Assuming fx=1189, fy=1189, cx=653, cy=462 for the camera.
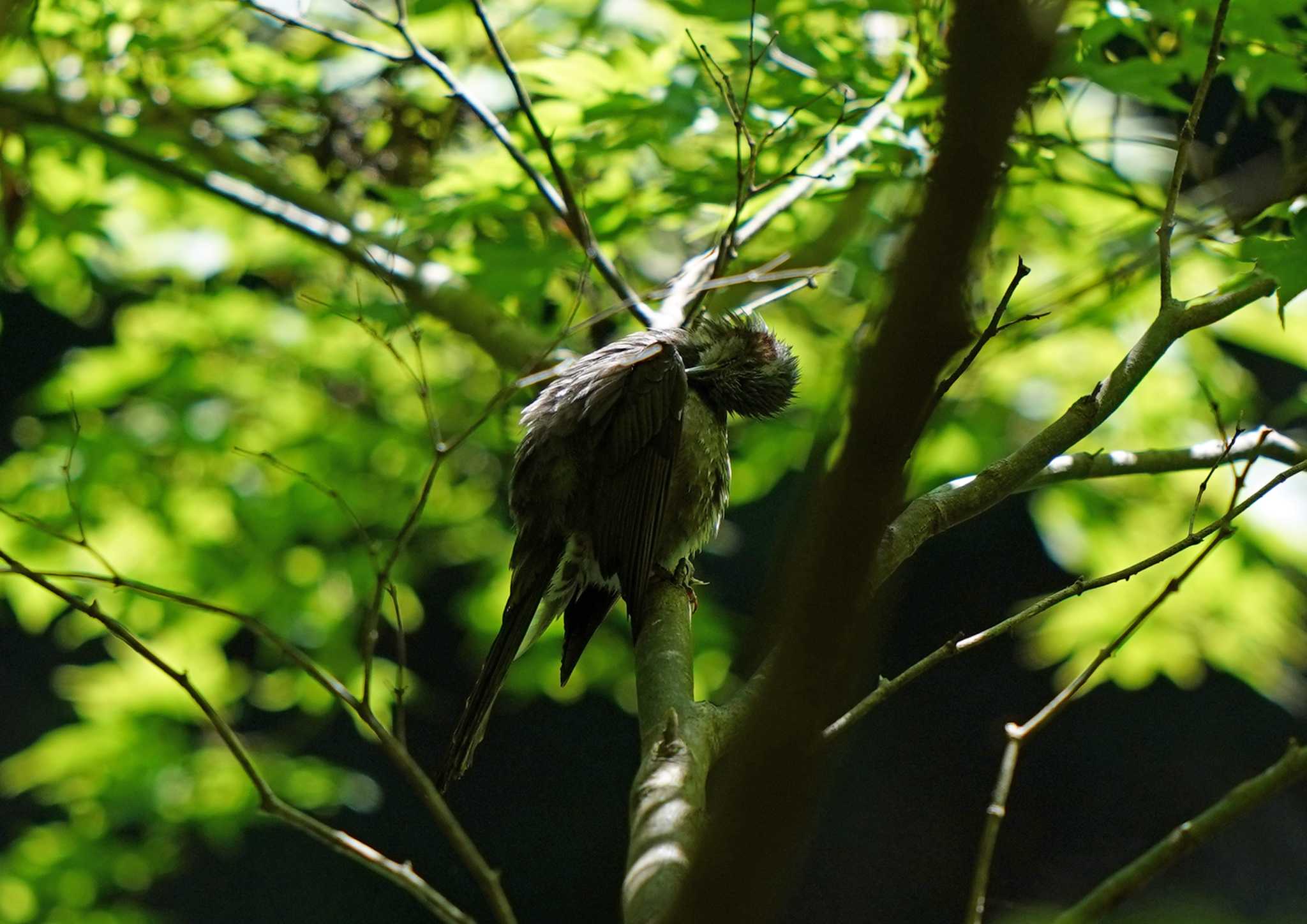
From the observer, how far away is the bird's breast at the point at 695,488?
3.46 m

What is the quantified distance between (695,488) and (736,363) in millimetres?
421

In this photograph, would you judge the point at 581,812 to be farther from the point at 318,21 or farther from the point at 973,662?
the point at 318,21

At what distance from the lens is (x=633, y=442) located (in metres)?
3.37

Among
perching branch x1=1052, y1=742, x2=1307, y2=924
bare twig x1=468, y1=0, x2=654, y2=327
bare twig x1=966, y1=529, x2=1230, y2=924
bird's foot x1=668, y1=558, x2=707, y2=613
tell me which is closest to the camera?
perching branch x1=1052, y1=742, x2=1307, y2=924

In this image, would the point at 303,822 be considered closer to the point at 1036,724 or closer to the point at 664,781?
the point at 664,781

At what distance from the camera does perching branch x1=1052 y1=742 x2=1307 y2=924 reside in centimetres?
144

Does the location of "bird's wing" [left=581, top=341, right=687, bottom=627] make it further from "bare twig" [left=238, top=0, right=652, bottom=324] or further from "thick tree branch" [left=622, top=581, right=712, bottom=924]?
"thick tree branch" [left=622, top=581, right=712, bottom=924]

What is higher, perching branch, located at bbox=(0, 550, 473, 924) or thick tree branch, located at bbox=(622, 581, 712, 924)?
thick tree branch, located at bbox=(622, 581, 712, 924)

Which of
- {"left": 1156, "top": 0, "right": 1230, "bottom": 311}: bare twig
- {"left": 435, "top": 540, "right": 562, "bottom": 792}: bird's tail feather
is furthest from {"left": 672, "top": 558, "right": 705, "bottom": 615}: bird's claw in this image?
{"left": 1156, "top": 0, "right": 1230, "bottom": 311}: bare twig

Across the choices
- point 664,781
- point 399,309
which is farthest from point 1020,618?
point 399,309

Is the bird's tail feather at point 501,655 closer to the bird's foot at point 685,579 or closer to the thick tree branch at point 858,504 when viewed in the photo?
the bird's foot at point 685,579

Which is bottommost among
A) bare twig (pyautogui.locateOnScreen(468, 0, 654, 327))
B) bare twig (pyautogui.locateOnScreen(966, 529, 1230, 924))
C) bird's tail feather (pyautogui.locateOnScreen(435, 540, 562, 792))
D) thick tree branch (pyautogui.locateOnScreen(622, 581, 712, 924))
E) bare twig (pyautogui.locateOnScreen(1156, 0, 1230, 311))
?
bird's tail feather (pyautogui.locateOnScreen(435, 540, 562, 792))

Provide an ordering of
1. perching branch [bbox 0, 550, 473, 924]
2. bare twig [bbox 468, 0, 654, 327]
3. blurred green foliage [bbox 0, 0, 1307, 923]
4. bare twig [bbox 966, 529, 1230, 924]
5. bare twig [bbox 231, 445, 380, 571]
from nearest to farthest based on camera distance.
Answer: perching branch [bbox 0, 550, 473, 924] → bare twig [bbox 966, 529, 1230, 924] → bare twig [bbox 231, 445, 380, 571] → bare twig [bbox 468, 0, 654, 327] → blurred green foliage [bbox 0, 0, 1307, 923]

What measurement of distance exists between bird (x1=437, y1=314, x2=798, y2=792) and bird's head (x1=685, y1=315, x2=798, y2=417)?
24mm
